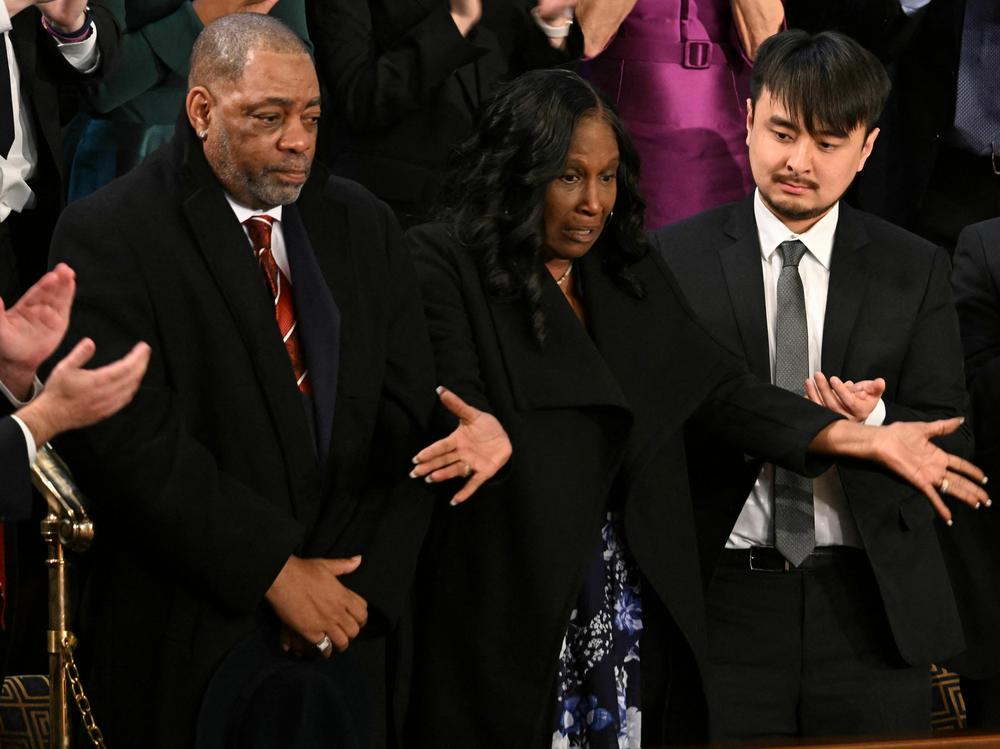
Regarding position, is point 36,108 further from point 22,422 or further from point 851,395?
point 851,395

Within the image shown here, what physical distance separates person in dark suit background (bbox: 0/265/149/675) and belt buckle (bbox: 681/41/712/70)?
7.03 ft

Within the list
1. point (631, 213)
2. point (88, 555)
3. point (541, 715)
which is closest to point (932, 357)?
point (631, 213)

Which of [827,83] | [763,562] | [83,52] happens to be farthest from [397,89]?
[763,562]

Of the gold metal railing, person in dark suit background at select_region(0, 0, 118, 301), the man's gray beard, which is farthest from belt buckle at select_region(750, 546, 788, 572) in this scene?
person in dark suit background at select_region(0, 0, 118, 301)

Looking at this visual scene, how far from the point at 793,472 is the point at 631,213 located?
608 millimetres

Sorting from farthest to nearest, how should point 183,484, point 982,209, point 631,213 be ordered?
point 982,209 → point 631,213 → point 183,484

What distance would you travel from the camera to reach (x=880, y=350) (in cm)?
365

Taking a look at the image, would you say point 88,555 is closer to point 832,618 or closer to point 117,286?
point 117,286

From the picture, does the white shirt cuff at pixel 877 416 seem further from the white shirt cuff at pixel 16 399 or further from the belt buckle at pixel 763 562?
the white shirt cuff at pixel 16 399

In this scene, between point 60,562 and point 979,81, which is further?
point 979,81

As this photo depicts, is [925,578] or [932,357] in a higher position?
[932,357]

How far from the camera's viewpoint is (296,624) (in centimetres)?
293

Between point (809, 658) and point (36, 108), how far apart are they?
1.94 meters

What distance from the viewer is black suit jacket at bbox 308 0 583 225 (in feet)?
13.5
